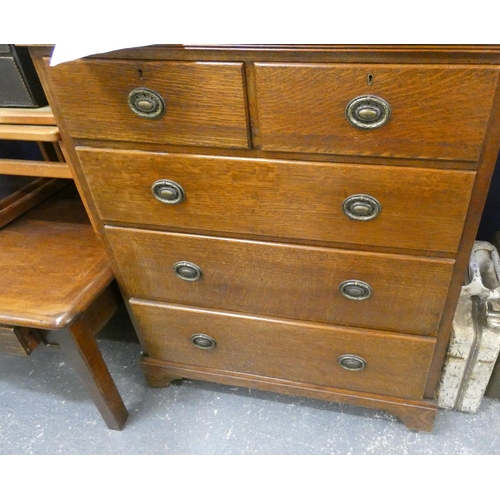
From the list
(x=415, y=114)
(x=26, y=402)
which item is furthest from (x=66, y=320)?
(x=415, y=114)

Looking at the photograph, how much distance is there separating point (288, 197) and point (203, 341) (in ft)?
1.66

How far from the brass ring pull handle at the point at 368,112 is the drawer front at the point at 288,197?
0.25 ft

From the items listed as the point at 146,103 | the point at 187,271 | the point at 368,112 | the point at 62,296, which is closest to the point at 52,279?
the point at 62,296

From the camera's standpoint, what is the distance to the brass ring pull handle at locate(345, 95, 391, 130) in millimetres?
637

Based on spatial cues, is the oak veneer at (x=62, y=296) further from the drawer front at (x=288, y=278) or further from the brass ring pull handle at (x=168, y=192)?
the brass ring pull handle at (x=168, y=192)

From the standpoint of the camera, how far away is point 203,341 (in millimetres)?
1123

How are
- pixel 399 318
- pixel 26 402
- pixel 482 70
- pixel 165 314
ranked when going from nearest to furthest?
1. pixel 482 70
2. pixel 399 318
3. pixel 165 314
4. pixel 26 402

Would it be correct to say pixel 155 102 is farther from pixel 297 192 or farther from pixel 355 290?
pixel 355 290

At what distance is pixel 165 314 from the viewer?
109cm

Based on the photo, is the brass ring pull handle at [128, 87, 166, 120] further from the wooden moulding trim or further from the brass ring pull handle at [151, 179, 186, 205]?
the wooden moulding trim

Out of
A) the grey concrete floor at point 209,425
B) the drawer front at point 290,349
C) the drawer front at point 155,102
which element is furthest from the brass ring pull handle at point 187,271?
the grey concrete floor at point 209,425

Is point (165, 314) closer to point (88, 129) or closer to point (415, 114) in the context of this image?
point (88, 129)

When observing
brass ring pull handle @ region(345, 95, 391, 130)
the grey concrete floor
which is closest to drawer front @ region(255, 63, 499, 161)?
brass ring pull handle @ region(345, 95, 391, 130)
